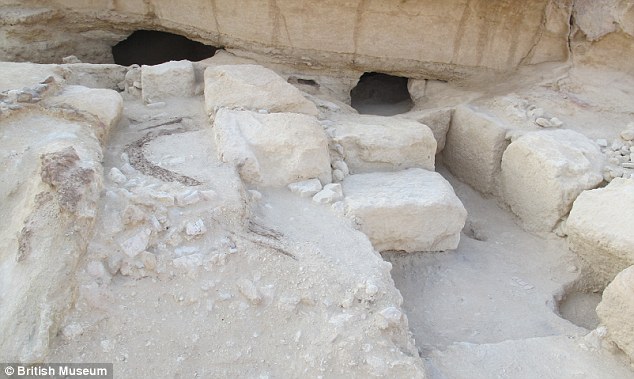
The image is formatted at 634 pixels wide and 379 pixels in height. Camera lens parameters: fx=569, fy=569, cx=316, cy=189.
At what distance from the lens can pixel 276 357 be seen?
6.40ft

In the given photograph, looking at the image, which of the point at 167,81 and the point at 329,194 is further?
the point at 167,81

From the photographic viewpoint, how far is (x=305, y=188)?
2682mm

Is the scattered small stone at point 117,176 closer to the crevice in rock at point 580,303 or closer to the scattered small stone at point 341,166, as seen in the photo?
the scattered small stone at point 341,166

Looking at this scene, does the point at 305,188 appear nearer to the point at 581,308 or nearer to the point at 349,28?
the point at 581,308

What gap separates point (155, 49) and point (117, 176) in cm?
306

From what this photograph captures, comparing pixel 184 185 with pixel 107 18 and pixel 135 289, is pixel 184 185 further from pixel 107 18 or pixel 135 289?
pixel 107 18

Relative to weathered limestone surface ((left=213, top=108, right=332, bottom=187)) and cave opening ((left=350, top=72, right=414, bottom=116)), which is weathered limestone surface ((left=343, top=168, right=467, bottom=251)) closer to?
weathered limestone surface ((left=213, top=108, right=332, bottom=187))

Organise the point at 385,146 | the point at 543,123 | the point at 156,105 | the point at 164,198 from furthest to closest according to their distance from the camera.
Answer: the point at 543,123, the point at 156,105, the point at 385,146, the point at 164,198

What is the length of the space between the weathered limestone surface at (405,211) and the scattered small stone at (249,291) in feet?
2.32

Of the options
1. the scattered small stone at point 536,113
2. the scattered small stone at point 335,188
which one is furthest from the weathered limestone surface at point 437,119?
the scattered small stone at point 335,188

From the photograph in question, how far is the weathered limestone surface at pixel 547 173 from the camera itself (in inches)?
122

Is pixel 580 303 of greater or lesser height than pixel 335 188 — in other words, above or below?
below

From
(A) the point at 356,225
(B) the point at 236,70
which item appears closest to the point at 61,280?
(A) the point at 356,225

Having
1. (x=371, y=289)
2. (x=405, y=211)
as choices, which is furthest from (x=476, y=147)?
(x=371, y=289)
